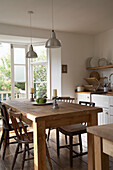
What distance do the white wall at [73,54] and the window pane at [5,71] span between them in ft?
3.69

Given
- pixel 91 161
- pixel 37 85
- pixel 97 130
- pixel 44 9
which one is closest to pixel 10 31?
pixel 44 9

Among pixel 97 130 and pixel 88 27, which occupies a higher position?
pixel 88 27

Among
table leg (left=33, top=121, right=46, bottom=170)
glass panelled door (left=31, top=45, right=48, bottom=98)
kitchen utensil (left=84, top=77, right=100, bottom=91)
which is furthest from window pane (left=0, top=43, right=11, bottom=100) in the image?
table leg (left=33, top=121, right=46, bottom=170)

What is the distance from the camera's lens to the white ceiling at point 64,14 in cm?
322

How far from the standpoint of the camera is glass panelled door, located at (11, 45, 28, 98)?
5047mm

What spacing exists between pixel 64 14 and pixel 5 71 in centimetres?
237

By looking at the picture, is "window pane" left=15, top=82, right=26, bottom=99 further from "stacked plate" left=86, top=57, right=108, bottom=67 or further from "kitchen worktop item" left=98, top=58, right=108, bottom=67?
"kitchen worktop item" left=98, top=58, right=108, bottom=67

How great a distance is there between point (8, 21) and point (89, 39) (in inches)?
96.5

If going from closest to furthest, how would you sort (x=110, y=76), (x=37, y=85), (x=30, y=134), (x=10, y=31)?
(x=30, y=134)
(x=10, y=31)
(x=110, y=76)
(x=37, y=85)

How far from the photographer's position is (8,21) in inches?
162

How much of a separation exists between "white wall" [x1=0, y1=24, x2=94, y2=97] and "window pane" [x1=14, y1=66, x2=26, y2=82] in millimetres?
1092

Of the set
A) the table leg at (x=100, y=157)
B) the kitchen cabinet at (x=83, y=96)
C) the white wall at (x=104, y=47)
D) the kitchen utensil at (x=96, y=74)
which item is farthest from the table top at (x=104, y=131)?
the kitchen utensil at (x=96, y=74)

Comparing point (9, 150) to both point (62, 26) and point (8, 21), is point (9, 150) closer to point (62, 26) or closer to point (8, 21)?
point (8, 21)

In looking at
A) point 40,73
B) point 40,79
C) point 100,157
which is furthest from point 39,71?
point 100,157
